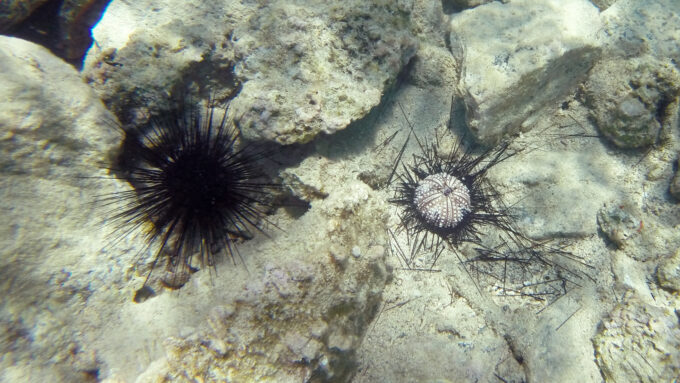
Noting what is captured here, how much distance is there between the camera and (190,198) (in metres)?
2.50

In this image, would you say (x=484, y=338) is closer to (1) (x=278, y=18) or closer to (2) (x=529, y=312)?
(2) (x=529, y=312)

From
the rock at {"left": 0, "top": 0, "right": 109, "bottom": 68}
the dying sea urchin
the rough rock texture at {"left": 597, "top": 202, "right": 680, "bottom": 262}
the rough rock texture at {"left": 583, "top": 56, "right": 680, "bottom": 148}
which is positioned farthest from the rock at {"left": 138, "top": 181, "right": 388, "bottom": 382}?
the rock at {"left": 0, "top": 0, "right": 109, "bottom": 68}

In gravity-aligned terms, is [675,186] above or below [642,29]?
below

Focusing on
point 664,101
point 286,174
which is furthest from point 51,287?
point 664,101

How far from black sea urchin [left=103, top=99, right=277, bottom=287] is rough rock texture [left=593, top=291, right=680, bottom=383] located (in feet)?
10.1

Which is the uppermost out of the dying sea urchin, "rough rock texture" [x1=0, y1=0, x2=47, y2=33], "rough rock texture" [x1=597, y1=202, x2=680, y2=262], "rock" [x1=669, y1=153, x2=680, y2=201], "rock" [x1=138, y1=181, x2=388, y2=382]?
"rough rock texture" [x1=0, y1=0, x2=47, y2=33]

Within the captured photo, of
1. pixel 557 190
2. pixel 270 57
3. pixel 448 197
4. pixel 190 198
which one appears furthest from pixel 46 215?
pixel 557 190

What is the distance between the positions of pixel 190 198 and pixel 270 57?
4.50ft

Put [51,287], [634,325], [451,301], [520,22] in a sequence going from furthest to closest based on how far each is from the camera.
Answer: [520,22]
[451,301]
[634,325]
[51,287]

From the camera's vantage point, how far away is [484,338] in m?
2.86

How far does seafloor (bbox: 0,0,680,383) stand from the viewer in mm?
2135

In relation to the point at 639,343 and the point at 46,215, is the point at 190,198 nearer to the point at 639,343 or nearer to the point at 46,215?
the point at 46,215

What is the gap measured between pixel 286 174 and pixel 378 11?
1685mm

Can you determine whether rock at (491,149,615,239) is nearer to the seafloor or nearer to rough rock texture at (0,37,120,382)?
the seafloor
